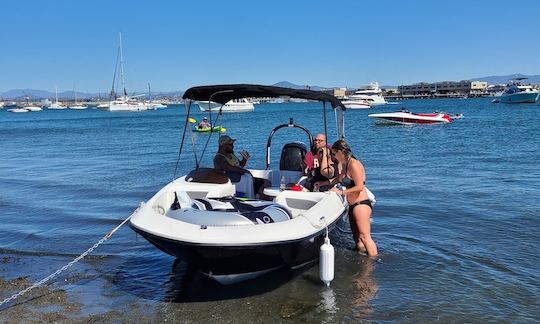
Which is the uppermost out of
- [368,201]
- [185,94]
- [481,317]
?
[185,94]

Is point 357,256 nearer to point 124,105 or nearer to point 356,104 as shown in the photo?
point 356,104

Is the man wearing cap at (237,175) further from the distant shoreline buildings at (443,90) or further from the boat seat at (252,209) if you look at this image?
the distant shoreline buildings at (443,90)

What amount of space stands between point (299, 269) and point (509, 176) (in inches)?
413

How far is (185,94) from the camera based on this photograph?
789 cm

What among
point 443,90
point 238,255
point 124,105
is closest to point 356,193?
point 238,255

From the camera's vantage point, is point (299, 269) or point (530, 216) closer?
point (299, 269)

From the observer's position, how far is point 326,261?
6.12 m

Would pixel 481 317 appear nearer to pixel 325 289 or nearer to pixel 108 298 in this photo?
pixel 325 289

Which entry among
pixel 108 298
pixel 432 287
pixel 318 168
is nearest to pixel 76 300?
pixel 108 298

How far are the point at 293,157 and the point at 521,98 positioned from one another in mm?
85926

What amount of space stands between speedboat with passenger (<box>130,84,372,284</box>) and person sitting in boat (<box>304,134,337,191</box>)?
441 millimetres

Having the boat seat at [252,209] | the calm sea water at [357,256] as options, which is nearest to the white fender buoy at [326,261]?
the calm sea water at [357,256]

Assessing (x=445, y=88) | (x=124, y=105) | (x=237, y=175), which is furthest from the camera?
(x=445, y=88)

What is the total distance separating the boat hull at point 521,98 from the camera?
8113cm
